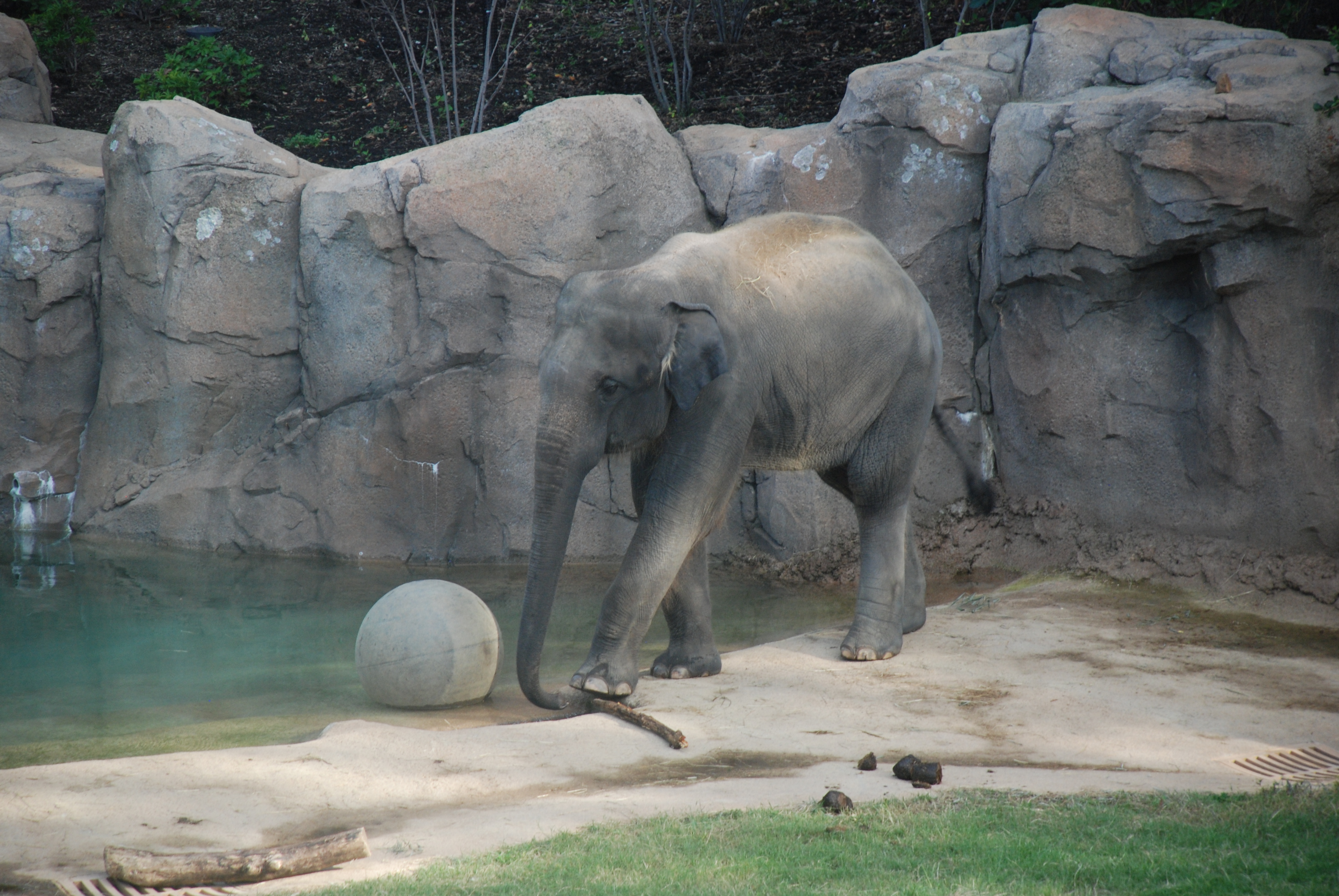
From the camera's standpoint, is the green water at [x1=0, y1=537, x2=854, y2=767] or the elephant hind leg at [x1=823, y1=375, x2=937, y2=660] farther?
the elephant hind leg at [x1=823, y1=375, x2=937, y2=660]

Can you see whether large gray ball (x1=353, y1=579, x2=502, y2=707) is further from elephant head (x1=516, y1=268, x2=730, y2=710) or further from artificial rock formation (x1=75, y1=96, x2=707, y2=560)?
artificial rock formation (x1=75, y1=96, x2=707, y2=560)

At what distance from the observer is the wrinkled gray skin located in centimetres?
595

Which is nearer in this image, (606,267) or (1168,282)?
(606,267)

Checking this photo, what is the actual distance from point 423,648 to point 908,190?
5.80m

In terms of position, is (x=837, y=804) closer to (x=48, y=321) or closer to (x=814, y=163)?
(x=814, y=163)

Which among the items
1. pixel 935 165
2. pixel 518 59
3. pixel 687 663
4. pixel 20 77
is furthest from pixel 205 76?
pixel 687 663

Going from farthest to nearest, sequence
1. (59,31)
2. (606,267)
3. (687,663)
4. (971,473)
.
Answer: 1. (59,31)
2. (606,267)
3. (971,473)
4. (687,663)

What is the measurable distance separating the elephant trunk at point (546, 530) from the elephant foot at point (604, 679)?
279mm

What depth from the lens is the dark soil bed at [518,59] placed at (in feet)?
48.0

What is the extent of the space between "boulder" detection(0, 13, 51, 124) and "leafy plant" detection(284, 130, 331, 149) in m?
2.63

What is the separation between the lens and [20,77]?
1391cm

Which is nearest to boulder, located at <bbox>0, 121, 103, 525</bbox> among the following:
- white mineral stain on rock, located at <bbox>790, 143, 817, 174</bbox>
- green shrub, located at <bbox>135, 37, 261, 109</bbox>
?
green shrub, located at <bbox>135, 37, 261, 109</bbox>

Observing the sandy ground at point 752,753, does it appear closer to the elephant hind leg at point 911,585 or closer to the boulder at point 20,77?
the elephant hind leg at point 911,585

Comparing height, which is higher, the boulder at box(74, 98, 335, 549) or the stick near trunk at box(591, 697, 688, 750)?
the boulder at box(74, 98, 335, 549)
